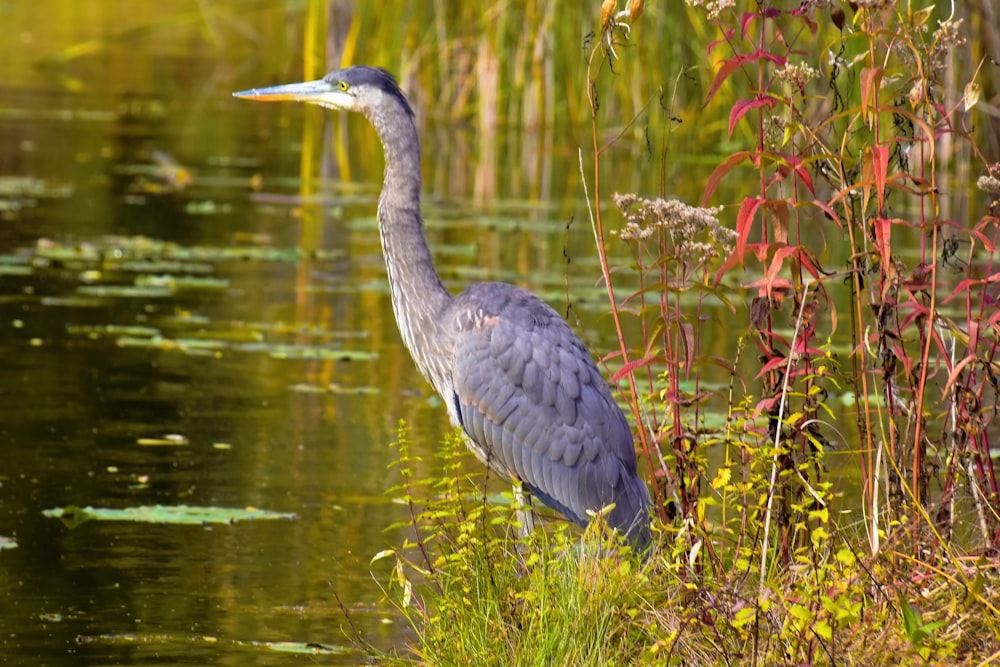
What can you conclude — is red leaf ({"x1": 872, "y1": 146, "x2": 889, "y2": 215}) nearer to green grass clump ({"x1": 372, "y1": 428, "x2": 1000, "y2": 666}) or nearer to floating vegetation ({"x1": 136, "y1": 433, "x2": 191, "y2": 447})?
green grass clump ({"x1": 372, "y1": 428, "x2": 1000, "y2": 666})

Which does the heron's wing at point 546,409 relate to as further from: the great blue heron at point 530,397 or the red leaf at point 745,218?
the red leaf at point 745,218

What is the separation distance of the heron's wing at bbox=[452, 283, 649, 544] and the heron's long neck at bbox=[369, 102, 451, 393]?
198mm

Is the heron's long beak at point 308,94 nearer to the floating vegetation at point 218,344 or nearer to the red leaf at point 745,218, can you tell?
the red leaf at point 745,218

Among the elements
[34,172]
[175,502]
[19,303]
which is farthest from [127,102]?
[175,502]

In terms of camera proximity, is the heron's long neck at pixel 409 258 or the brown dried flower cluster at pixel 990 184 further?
the heron's long neck at pixel 409 258

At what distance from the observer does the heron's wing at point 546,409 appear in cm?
566

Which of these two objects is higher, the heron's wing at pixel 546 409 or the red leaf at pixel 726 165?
the red leaf at pixel 726 165

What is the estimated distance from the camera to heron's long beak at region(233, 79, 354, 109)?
20.4 ft

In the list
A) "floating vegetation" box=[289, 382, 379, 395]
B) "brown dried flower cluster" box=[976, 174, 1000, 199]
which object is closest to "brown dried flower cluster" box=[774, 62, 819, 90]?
"brown dried flower cluster" box=[976, 174, 1000, 199]

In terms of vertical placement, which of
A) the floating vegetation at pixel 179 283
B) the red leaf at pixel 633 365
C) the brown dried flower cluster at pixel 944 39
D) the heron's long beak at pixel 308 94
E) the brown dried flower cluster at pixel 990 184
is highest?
the brown dried flower cluster at pixel 944 39

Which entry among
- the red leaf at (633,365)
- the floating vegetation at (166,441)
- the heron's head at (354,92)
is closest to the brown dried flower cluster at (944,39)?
the red leaf at (633,365)

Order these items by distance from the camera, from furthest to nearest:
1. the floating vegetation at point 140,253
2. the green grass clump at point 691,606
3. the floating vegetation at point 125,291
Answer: the floating vegetation at point 140,253 → the floating vegetation at point 125,291 → the green grass clump at point 691,606

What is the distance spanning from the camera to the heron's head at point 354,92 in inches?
245

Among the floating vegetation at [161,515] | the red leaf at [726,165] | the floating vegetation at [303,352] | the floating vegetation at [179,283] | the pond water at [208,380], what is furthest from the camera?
the floating vegetation at [179,283]
